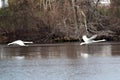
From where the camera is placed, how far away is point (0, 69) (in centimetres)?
1622

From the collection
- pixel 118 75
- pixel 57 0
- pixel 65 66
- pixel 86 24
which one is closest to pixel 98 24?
pixel 86 24

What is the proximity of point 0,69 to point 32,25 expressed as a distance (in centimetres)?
2432

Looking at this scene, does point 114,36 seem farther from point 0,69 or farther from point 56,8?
point 0,69

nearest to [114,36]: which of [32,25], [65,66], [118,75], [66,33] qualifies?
[66,33]

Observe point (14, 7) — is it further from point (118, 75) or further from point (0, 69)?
point (118, 75)

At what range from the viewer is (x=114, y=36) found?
3791 cm

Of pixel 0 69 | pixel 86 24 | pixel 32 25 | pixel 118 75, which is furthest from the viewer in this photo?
pixel 32 25

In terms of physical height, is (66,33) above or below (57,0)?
below

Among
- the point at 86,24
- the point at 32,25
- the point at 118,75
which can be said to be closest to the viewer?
the point at 118,75

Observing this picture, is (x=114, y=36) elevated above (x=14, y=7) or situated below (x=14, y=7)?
below

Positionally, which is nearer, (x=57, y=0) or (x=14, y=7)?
(x=57, y=0)

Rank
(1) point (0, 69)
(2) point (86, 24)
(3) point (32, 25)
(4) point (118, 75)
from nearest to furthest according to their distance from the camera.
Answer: (4) point (118, 75)
(1) point (0, 69)
(2) point (86, 24)
(3) point (32, 25)

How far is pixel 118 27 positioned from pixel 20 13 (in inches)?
344

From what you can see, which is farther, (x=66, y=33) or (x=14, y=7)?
(x=14, y=7)
